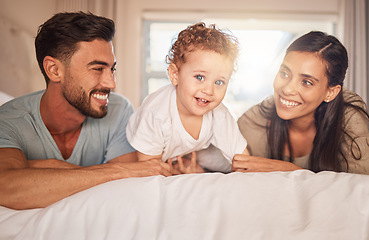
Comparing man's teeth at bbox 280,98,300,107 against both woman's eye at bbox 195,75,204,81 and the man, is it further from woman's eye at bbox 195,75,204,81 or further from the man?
the man

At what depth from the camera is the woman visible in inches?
48.0

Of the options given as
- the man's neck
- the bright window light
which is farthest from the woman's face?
the bright window light

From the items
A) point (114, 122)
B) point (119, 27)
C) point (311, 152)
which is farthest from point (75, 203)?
point (119, 27)

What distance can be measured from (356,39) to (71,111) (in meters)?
3.04

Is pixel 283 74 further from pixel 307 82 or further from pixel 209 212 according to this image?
pixel 209 212

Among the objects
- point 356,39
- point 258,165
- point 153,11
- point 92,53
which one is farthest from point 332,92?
point 153,11

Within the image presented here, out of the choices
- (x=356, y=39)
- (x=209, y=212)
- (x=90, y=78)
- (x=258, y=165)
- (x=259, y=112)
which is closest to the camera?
(x=209, y=212)

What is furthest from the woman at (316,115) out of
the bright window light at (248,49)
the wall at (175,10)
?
the wall at (175,10)

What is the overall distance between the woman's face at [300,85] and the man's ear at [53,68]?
92 centimetres

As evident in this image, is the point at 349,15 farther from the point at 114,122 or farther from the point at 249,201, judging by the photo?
the point at 249,201

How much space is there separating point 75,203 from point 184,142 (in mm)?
648

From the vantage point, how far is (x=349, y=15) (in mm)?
3215

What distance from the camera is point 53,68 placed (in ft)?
4.21

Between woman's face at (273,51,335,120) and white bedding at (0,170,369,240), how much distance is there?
0.51 m
